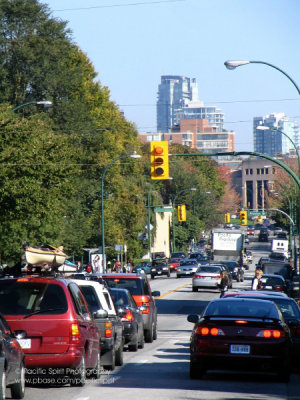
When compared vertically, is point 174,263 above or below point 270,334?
below

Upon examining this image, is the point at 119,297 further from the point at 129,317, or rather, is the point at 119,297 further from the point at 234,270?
the point at 234,270

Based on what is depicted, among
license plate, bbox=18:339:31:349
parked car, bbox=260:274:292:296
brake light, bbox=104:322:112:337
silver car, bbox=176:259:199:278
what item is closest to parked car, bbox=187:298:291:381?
brake light, bbox=104:322:112:337

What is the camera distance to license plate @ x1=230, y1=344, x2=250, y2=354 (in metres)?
15.3

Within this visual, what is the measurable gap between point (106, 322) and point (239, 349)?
10.3 ft

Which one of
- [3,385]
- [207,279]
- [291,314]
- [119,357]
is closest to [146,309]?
[291,314]

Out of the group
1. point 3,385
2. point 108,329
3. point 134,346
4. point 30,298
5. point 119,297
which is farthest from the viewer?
point 134,346

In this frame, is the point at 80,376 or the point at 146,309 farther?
the point at 146,309

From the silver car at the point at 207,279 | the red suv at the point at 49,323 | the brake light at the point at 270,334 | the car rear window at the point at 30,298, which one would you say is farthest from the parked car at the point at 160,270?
the car rear window at the point at 30,298

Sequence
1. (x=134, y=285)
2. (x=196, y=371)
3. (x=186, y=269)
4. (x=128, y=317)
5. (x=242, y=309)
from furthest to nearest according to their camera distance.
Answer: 1. (x=186, y=269)
2. (x=134, y=285)
3. (x=128, y=317)
4. (x=242, y=309)
5. (x=196, y=371)

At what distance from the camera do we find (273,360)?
15.3 metres

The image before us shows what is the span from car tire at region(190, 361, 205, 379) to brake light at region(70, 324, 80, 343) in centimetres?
252

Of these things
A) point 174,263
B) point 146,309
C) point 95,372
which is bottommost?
point 174,263

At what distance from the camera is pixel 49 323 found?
13953 mm

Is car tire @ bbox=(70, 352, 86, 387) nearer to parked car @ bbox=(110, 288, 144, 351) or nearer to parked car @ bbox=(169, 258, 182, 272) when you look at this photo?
parked car @ bbox=(110, 288, 144, 351)
